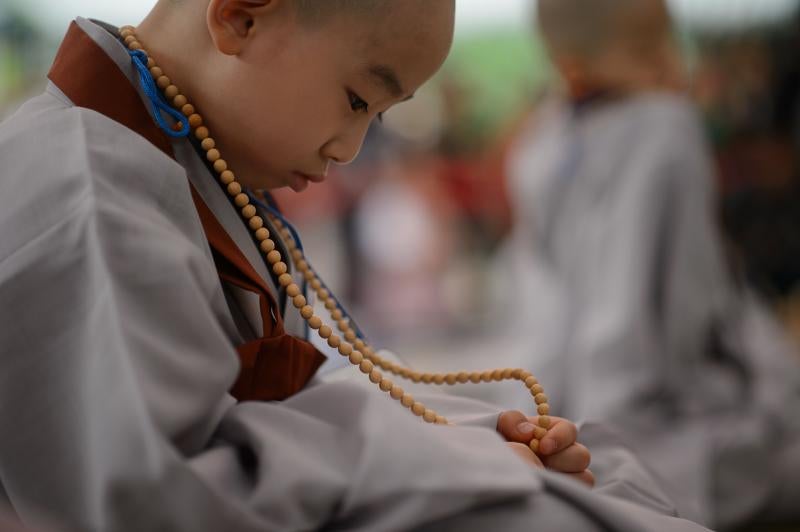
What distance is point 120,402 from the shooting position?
59cm

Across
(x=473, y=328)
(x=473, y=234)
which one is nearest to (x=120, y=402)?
(x=473, y=328)

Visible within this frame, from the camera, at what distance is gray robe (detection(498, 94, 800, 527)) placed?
5.51ft

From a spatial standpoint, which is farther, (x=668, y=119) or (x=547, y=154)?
(x=547, y=154)

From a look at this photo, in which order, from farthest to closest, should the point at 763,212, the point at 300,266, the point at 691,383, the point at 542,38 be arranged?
the point at 763,212, the point at 542,38, the point at 691,383, the point at 300,266

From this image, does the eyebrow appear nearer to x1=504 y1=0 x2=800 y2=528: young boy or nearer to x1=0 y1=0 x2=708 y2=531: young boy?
x1=0 y1=0 x2=708 y2=531: young boy

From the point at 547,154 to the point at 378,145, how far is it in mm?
2510

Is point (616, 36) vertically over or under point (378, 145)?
under

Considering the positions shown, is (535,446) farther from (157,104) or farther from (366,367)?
(157,104)

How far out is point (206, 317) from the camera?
66 centimetres

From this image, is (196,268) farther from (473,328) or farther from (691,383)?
(473,328)

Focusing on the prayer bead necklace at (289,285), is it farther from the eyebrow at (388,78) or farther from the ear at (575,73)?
the ear at (575,73)

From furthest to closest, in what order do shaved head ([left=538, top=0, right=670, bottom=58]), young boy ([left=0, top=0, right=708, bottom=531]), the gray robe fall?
shaved head ([left=538, top=0, right=670, bottom=58])
the gray robe
young boy ([left=0, top=0, right=708, bottom=531])

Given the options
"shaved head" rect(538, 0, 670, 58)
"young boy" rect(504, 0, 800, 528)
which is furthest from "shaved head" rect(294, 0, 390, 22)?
"shaved head" rect(538, 0, 670, 58)

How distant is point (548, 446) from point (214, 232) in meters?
0.32
